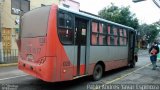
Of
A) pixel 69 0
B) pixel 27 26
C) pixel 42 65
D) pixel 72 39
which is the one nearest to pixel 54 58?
pixel 42 65

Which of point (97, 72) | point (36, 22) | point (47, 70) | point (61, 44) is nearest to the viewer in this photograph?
point (47, 70)

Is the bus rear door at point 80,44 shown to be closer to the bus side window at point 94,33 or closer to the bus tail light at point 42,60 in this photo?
the bus side window at point 94,33

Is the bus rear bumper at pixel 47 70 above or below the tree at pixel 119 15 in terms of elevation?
below

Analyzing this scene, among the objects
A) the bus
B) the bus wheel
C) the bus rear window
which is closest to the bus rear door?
the bus

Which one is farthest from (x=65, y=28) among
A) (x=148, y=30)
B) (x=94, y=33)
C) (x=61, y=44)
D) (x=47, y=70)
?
(x=148, y=30)

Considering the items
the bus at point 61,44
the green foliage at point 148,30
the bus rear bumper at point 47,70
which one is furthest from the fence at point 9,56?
the green foliage at point 148,30

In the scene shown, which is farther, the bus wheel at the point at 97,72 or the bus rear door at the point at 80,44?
the bus wheel at the point at 97,72

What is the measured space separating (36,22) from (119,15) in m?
23.7

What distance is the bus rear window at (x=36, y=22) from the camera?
25.7ft

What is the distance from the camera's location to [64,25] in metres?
8.00

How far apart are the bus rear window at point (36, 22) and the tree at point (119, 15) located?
2292cm

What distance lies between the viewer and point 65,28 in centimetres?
802

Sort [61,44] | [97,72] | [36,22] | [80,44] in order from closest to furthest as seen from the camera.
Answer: [61,44] < [36,22] < [80,44] < [97,72]

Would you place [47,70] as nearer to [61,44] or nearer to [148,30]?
[61,44]
